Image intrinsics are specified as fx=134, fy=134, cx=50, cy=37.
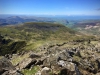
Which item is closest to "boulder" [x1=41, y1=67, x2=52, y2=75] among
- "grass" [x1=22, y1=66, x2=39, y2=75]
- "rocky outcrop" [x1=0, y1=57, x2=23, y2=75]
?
"grass" [x1=22, y1=66, x2=39, y2=75]

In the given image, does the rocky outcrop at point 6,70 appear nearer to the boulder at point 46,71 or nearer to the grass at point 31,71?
the grass at point 31,71

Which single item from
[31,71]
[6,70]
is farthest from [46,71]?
[6,70]

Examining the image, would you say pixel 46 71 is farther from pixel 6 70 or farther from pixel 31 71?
pixel 6 70

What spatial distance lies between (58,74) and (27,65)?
9153 mm

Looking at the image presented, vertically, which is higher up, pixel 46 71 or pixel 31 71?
pixel 46 71

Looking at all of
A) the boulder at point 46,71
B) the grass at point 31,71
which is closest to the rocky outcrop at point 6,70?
the grass at point 31,71

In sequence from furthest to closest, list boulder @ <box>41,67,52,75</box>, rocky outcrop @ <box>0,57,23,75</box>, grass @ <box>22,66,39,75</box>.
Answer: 1. grass @ <box>22,66,39,75</box>
2. boulder @ <box>41,67,52,75</box>
3. rocky outcrop @ <box>0,57,23,75</box>

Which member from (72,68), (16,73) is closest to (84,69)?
(72,68)

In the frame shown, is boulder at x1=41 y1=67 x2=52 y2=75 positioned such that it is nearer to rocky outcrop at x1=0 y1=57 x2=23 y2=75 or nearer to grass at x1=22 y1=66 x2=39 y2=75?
grass at x1=22 y1=66 x2=39 y2=75

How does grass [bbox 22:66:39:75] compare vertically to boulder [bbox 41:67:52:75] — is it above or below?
below

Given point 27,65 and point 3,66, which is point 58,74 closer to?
point 27,65

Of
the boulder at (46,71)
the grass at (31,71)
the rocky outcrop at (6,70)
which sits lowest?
the grass at (31,71)

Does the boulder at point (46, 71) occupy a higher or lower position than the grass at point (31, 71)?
higher

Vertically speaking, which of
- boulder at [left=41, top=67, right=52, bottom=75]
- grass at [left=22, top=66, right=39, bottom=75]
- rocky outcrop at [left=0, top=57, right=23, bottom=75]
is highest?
rocky outcrop at [left=0, top=57, right=23, bottom=75]
